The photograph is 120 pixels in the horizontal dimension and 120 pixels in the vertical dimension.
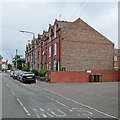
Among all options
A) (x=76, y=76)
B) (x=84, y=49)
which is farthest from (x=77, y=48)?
(x=76, y=76)

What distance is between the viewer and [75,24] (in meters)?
32.0

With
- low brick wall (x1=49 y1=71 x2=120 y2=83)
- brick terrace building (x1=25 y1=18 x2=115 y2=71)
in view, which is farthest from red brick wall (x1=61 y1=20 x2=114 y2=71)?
low brick wall (x1=49 y1=71 x2=120 y2=83)

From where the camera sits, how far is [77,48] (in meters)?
31.8

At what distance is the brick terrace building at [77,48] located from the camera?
30.6 metres

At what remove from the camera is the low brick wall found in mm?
25572

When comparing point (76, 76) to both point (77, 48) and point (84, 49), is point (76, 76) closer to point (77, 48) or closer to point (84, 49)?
point (77, 48)

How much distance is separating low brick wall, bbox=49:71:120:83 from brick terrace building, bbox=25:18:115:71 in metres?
3.20

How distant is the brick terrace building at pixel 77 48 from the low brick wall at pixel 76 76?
3.20 m

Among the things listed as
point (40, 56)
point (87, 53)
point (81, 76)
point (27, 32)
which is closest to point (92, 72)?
point (81, 76)

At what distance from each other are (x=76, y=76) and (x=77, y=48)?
6659mm

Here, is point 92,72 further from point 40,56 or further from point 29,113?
point 29,113

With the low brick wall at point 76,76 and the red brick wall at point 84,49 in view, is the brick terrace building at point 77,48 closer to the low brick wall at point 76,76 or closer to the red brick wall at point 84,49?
the red brick wall at point 84,49

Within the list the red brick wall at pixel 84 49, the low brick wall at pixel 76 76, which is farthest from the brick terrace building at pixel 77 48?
the low brick wall at pixel 76 76

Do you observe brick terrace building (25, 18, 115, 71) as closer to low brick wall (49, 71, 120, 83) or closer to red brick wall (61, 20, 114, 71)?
red brick wall (61, 20, 114, 71)
